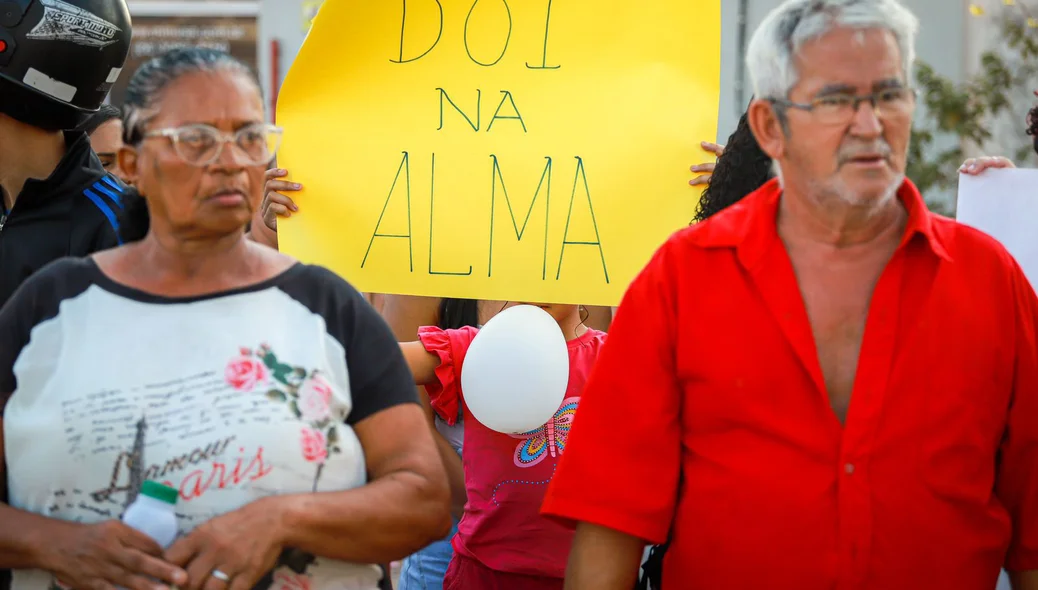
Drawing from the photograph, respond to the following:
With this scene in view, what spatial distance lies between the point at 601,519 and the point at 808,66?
972 mm

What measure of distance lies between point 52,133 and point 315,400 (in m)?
1.24

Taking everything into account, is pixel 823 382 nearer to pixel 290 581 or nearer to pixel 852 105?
pixel 852 105

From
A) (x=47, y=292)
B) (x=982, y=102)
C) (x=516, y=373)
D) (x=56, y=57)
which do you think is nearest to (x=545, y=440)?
(x=516, y=373)

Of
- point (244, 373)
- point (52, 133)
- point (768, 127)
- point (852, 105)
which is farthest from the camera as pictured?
point (52, 133)

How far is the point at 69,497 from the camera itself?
2213 millimetres

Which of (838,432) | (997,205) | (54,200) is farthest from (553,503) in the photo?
(997,205)

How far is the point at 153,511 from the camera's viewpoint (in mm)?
2152

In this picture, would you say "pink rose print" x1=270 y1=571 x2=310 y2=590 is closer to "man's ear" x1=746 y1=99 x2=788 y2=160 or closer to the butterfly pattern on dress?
the butterfly pattern on dress

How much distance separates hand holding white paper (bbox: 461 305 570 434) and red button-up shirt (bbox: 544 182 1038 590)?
1.70 ft

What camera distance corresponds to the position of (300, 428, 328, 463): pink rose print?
88.4 inches

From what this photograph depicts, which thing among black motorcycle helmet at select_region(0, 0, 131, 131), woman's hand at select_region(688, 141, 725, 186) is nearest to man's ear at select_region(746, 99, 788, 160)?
woman's hand at select_region(688, 141, 725, 186)

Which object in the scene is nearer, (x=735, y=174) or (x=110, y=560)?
(x=110, y=560)

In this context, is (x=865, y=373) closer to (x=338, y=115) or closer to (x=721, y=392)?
(x=721, y=392)

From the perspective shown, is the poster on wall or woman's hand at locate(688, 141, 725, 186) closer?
woman's hand at locate(688, 141, 725, 186)
